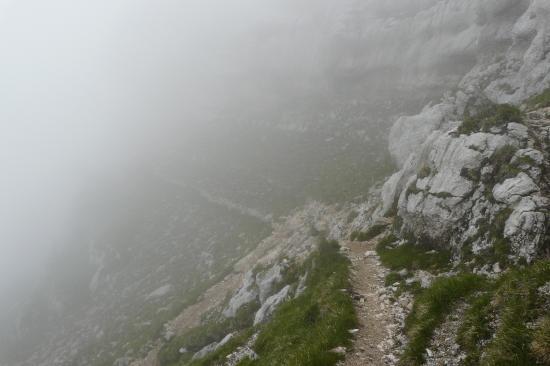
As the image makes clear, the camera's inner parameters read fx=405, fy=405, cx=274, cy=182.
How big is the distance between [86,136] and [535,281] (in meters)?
160

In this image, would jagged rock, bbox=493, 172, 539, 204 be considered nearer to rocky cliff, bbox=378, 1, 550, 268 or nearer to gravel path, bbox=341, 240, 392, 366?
rocky cliff, bbox=378, 1, 550, 268

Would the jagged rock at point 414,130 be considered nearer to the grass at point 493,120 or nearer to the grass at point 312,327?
the grass at point 493,120

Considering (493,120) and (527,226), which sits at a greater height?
(493,120)

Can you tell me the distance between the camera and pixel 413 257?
2094 centimetres

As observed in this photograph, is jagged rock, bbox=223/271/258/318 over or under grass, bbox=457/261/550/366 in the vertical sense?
under

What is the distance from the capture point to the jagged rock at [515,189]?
1812 centimetres

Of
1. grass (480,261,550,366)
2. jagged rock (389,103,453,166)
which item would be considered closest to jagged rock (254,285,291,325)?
grass (480,261,550,366)

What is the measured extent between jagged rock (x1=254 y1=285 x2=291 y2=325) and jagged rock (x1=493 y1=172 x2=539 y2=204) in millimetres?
13615

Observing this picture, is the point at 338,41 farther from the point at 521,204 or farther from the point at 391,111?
the point at 521,204

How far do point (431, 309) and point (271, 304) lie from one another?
14520 mm

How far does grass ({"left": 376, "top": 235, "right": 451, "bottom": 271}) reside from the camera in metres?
19.7

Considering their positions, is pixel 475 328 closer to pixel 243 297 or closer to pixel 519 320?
pixel 519 320

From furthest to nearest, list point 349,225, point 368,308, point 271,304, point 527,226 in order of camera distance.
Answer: point 349,225 < point 271,304 < point 368,308 < point 527,226

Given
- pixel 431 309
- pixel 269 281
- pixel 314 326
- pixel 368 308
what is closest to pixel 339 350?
pixel 314 326
